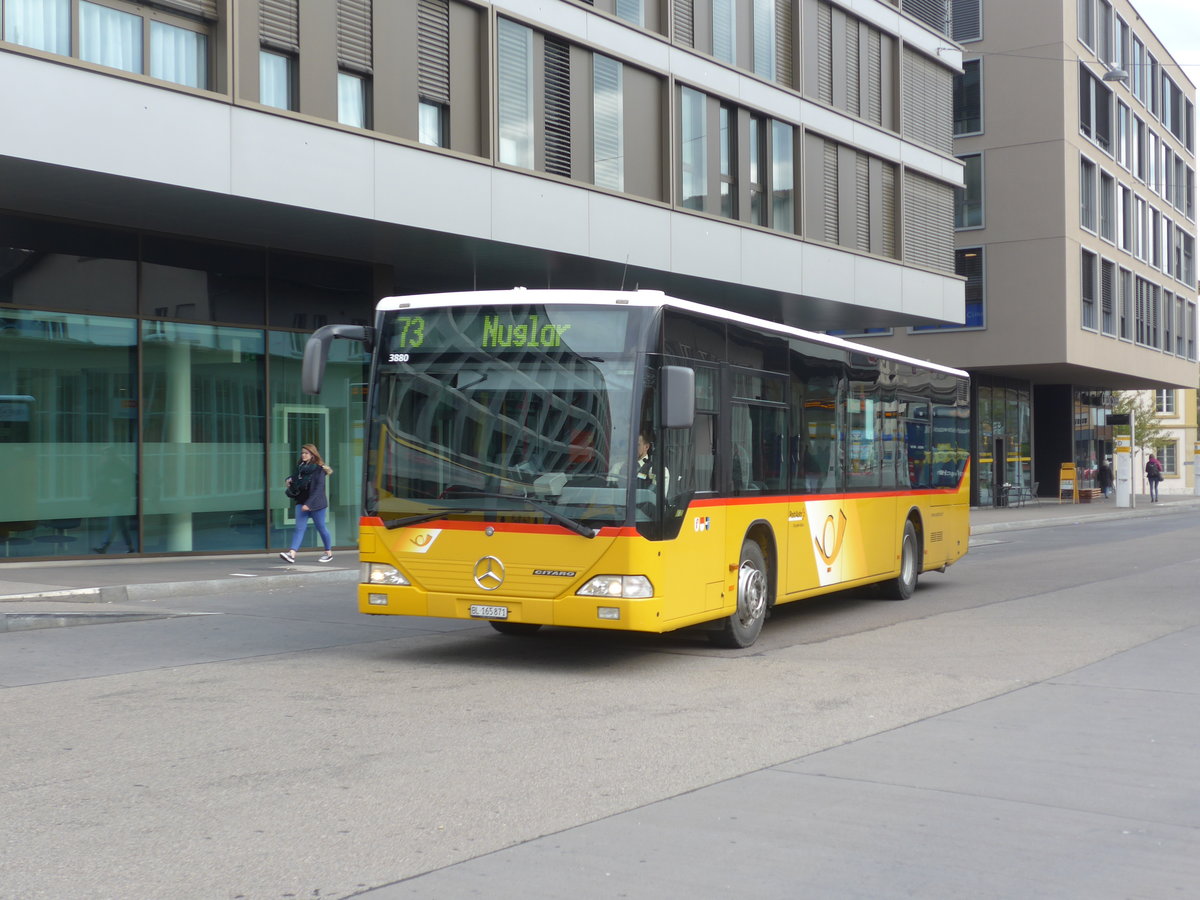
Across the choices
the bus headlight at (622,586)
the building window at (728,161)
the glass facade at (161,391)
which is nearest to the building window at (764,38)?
the building window at (728,161)

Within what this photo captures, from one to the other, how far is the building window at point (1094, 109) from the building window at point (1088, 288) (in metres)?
4.31

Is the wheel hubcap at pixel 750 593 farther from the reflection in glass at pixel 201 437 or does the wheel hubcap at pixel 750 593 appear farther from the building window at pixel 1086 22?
the building window at pixel 1086 22

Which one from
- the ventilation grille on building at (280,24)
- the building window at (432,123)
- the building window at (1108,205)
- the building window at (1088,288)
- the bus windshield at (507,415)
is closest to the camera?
the bus windshield at (507,415)

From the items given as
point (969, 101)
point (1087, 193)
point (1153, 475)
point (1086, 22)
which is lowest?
point (1153, 475)

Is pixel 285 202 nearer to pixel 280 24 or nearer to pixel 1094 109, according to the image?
pixel 280 24

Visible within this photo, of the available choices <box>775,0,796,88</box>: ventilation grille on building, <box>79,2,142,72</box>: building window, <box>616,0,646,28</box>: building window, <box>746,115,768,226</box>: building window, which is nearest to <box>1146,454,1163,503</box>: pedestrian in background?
<box>775,0,796,88</box>: ventilation grille on building

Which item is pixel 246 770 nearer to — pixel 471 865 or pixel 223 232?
pixel 471 865

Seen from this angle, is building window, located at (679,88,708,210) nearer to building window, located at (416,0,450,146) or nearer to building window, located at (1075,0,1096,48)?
building window, located at (416,0,450,146)

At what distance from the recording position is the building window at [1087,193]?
46469 millimetres

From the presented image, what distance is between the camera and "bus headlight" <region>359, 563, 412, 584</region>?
401 inches

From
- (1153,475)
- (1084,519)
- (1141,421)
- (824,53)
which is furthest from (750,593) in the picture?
(1141,421)

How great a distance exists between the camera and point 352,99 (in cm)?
1973

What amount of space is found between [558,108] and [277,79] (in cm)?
547

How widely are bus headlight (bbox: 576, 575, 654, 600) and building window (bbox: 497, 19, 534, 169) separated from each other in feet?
44.0
